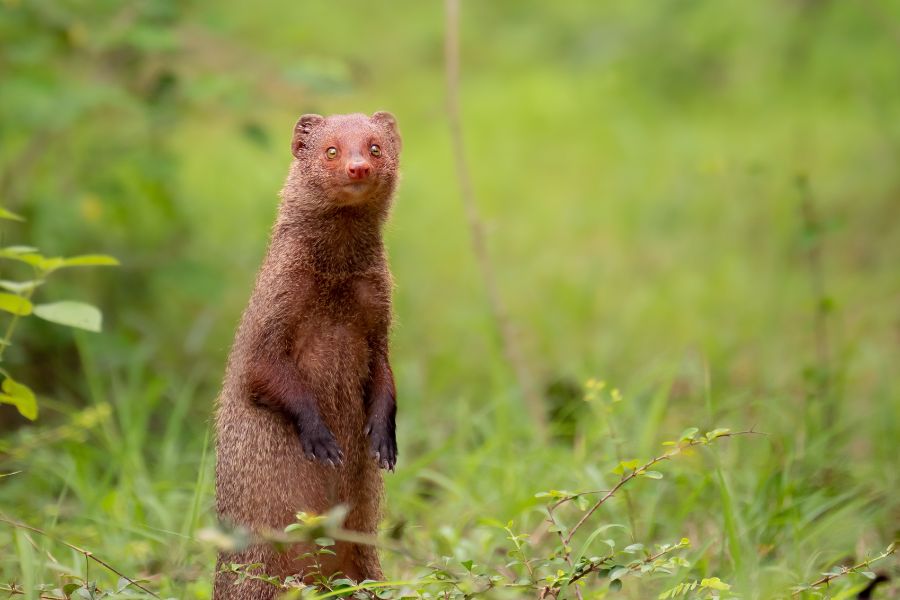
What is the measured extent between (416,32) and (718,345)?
676cm

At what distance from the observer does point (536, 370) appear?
5.88 metres

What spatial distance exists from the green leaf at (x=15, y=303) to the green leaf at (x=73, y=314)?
0.03 m

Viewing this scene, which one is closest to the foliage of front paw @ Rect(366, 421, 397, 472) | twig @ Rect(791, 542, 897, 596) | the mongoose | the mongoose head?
the mongoose

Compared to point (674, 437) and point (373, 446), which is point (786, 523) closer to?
point (674, 437)

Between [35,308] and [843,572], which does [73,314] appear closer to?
[35,308]

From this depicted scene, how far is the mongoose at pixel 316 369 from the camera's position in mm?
2986

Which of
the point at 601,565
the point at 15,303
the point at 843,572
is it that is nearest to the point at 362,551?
the point at 601,565

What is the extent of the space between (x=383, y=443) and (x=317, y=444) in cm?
19

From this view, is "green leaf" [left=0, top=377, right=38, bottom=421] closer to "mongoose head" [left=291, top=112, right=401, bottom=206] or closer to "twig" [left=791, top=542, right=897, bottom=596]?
"mongoose head" [left=291, top=112, right=401, bottom=206]

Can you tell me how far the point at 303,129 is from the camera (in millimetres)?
3176

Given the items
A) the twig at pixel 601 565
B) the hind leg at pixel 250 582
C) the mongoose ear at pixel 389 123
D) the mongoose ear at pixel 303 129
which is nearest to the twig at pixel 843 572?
the twig at pixel 601 565

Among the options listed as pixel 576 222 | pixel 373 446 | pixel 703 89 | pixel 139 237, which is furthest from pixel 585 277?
pixel 373 446

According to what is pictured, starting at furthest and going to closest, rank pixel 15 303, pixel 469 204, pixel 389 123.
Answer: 1. pixel 469 204
2. pixel 389 123
3. pixel 15 303

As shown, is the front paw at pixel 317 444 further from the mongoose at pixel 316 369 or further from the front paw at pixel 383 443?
the front paw at pixel 383 443
